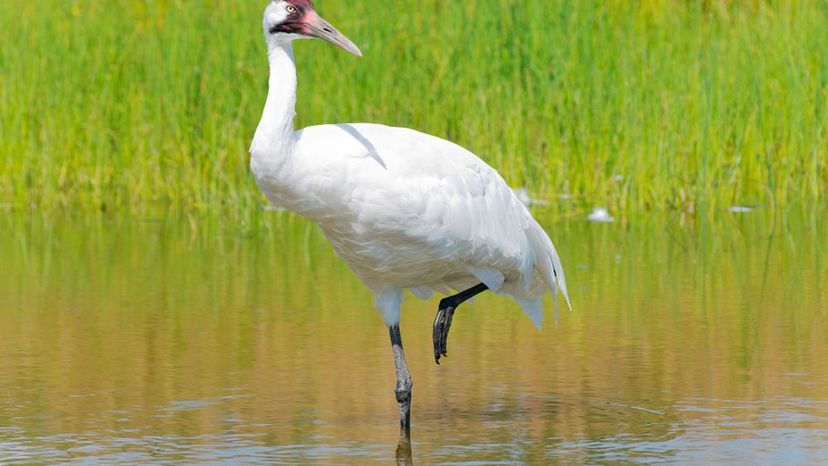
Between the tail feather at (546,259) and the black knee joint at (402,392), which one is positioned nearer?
the black knee joint at (402,392)

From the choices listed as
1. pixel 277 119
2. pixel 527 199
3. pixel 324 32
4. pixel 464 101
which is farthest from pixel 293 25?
pixel 464 101

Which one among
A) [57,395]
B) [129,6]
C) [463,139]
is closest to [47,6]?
[129,6]

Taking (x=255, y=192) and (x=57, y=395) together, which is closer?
(x=57, y=395)

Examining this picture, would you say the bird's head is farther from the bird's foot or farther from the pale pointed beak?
the bird's foot

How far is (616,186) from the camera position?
12.2 meters

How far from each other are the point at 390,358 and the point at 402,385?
3.34ft

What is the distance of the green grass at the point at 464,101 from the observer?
12.3 meters

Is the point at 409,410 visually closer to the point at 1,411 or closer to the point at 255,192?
the point at 1,411

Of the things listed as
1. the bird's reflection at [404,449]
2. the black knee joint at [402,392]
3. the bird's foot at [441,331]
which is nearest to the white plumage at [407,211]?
the bird's foot at [441,331]

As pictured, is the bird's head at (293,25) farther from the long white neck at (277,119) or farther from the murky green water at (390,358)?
the murky green water at (390,358)

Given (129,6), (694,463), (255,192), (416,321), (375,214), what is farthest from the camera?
(129,6)

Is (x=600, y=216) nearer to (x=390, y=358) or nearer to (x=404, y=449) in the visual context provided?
(x=390, y=358)

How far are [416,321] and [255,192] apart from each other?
12.3 ft

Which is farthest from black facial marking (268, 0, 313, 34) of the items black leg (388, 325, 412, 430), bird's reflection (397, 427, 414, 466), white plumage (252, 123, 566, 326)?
bird's reflection (397, 427, 414, 466)
